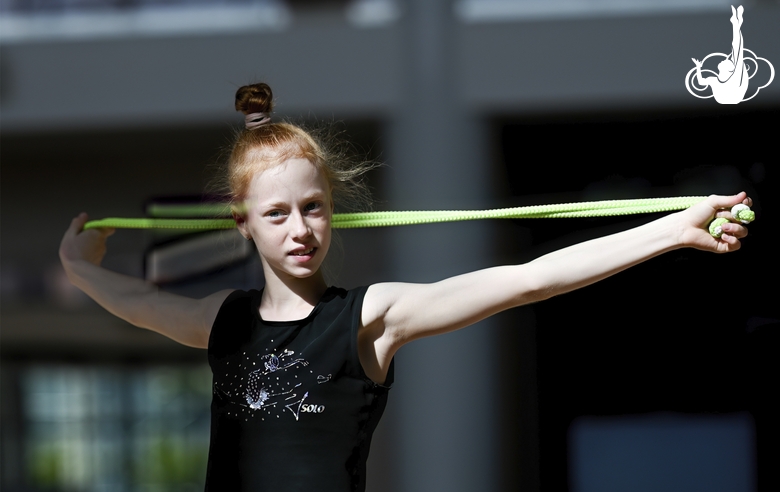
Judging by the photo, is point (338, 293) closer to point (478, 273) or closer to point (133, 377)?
point (478, 273)

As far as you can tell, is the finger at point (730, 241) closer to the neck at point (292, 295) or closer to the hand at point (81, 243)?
the neck at point (292, 295)

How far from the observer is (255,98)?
0.61 meters

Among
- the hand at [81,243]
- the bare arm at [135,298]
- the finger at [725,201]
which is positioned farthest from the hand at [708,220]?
the hand at [81,243]

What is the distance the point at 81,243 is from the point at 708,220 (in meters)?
0.55

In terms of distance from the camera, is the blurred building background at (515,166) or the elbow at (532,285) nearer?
the elbow at (532,285)

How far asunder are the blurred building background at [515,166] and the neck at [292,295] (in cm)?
83

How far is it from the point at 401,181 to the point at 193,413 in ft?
2.24

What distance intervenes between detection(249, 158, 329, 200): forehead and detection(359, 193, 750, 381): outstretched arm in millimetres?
91

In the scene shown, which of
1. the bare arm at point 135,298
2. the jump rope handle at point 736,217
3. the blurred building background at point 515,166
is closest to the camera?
the jump rope handle at point 736,217

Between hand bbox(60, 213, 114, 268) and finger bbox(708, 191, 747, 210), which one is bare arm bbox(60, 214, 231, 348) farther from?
finger bbox(708, 191, 747, 210)

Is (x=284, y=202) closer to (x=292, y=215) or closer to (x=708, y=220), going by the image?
(x=292, y=215)

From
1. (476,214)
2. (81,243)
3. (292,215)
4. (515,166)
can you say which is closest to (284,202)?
(292,215)

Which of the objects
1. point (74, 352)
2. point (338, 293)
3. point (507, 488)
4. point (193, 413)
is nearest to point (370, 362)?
point (338, 293)

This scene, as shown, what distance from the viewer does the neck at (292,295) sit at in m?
0.60
